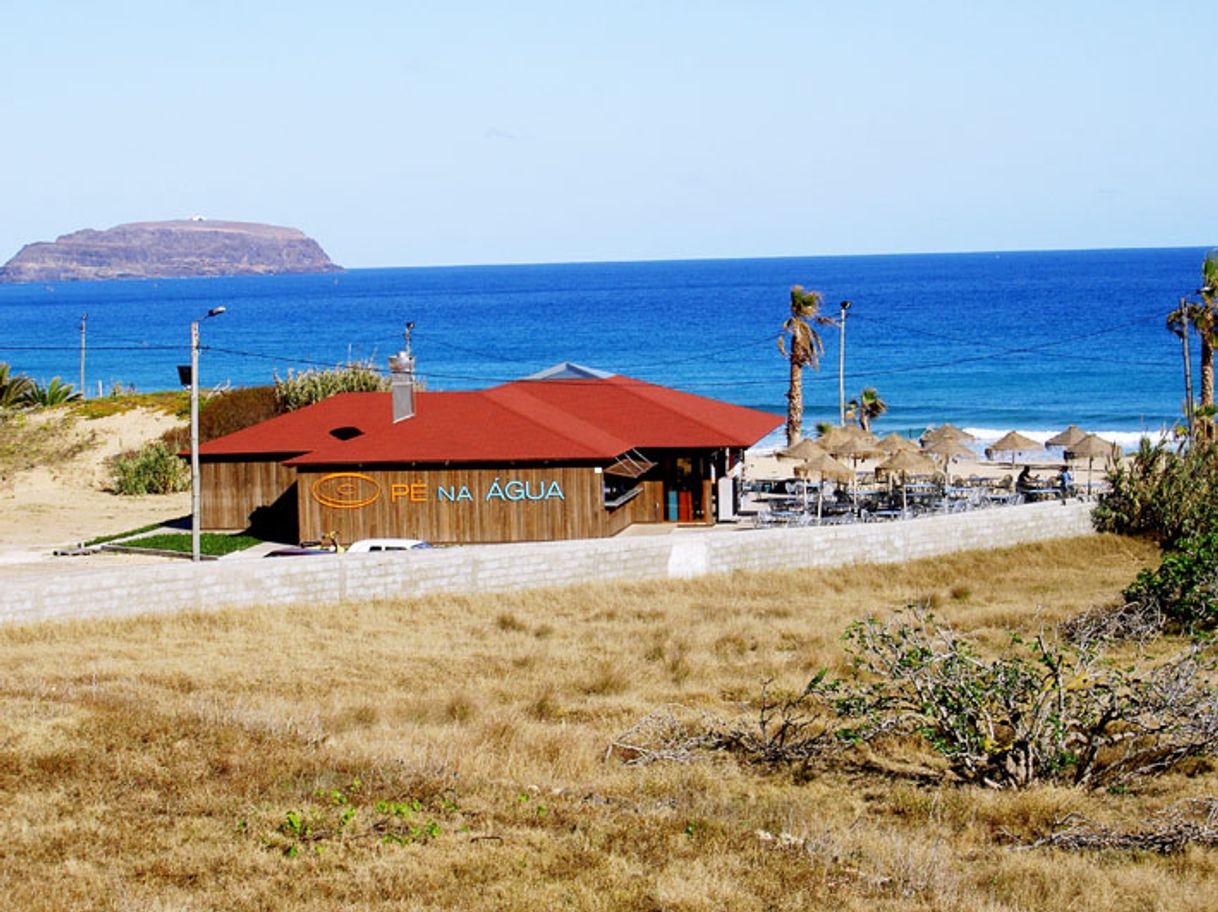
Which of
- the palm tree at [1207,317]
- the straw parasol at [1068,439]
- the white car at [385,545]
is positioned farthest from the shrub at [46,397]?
the palm tree at [1207,317]

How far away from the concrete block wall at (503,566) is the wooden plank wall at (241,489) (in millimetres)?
5963

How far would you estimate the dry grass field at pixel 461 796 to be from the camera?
34.4 ft

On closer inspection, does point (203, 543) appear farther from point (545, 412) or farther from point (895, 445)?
point (895, 445)

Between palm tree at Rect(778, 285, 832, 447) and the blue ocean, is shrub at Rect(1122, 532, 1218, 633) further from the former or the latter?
the blue ocean

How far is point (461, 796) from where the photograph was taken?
12711 millimetres

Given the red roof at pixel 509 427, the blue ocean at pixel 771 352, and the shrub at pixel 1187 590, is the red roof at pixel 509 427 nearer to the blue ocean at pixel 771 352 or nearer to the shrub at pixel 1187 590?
the shrub at pixel 1187 590

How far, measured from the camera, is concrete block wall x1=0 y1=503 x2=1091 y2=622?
73.4ft

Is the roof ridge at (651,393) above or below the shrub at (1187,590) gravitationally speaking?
above

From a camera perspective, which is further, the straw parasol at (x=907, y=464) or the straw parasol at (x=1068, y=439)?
the straw parasol at (x=1068, y=439)

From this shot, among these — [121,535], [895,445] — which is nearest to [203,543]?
[121,535]

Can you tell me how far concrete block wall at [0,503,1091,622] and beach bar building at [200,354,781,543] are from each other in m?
4.87

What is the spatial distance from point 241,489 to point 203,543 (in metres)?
2.97

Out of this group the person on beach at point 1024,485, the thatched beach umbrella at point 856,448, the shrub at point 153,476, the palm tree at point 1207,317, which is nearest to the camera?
the thatched beach umbrella at point 856,448

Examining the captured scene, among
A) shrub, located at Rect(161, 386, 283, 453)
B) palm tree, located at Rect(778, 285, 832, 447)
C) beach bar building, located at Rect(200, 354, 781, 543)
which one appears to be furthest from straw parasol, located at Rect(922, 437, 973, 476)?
shrub, located at Rect(161, 386, 283, 453)
